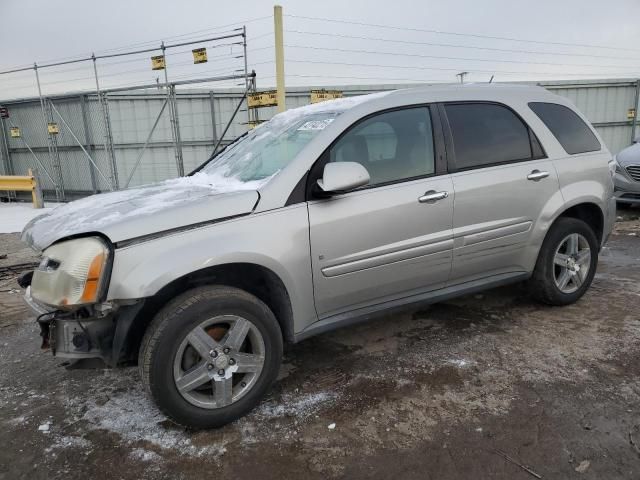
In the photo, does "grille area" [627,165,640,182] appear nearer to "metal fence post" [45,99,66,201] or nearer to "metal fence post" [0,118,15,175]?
"metal fence post" [45,99,66,201]

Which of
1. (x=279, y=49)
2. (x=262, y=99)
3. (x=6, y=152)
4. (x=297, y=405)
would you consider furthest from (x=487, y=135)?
(x=6, y=152)

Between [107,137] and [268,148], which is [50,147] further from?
[268,148]

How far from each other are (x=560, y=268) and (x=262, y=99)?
229 inches

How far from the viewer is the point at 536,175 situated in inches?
144

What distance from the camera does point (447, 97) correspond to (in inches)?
137

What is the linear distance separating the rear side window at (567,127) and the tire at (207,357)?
9.13ft

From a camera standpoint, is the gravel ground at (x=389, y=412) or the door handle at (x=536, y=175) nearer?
the gravel ground at (x=389, y=412)

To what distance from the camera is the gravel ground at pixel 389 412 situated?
7.65 ft

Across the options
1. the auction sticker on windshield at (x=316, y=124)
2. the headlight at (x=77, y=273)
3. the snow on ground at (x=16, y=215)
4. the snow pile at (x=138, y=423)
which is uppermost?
the auction sticker on windshield at (x=316, y=124)

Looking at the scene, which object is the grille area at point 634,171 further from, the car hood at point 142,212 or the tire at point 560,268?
the car hood at point 142,212

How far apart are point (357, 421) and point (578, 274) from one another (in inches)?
101

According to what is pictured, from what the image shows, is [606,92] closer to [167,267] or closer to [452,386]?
[452,386]

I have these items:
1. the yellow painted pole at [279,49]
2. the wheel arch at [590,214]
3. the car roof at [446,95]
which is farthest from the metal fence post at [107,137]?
the wheel arch at [590,214]

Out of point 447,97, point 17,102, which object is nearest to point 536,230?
point 447,97
